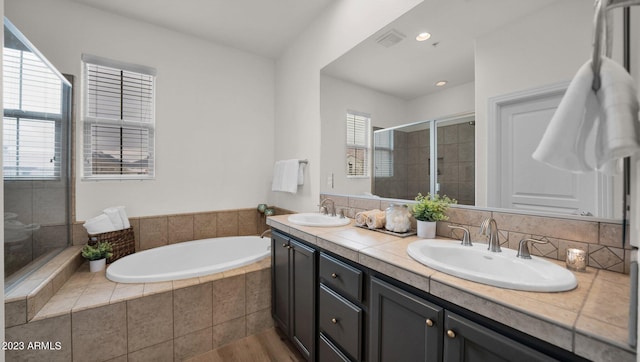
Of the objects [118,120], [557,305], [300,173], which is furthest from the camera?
[300,173]

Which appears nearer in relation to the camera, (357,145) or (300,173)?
(357,145)

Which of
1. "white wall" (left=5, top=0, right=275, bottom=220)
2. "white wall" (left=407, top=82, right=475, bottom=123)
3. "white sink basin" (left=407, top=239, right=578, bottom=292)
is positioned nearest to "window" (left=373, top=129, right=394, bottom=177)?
"white wall" (left=407, top=82, right=475, bottom=123)

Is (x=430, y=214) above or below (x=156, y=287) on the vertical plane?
above

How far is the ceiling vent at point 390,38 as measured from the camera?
161 centimetres

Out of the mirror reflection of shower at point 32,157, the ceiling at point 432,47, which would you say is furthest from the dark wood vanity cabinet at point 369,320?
the mirror reflection of shower at point 32,157

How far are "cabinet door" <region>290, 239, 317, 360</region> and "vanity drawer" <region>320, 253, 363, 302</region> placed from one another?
97 millimetres

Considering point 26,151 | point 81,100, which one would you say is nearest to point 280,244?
point 26,151

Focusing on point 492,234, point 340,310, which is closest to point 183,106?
point 340,310

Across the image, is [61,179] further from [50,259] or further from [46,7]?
[46,7]

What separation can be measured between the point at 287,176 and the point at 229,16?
1638mm

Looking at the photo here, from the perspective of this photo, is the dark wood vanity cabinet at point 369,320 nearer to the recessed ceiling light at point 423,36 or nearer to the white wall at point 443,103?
the white wall at point 443,103

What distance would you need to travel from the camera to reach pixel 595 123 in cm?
58

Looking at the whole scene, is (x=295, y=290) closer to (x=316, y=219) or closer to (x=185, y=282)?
(x=316, y=219)

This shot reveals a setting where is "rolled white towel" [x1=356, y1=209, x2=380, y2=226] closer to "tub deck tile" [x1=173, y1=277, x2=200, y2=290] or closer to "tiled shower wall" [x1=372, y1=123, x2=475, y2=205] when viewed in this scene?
"tiled shower wall" [x1=372, y1=123, x2=475, y2=205]
